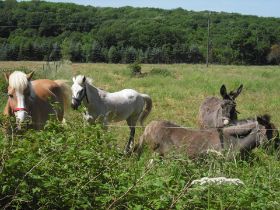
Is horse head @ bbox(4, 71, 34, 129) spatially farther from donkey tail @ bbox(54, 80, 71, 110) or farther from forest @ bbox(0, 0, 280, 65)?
forest @ bbox(0, 0, 280, 65)

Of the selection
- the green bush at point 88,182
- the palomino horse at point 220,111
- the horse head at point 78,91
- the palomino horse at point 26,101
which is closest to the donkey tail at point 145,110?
the palomino horse at point 220,111

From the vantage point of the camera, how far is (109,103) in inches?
362

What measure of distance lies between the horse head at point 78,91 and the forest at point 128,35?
1767 inches

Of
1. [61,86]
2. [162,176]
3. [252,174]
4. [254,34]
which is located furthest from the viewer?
[254,34]

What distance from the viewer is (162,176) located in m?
3.40

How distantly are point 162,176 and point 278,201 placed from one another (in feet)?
2.65

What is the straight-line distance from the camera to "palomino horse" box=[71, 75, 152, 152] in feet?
27.4

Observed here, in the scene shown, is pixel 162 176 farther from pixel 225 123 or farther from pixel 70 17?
pixel 70 17

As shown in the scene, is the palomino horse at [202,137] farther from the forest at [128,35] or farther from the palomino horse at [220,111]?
the forest at [128,35]

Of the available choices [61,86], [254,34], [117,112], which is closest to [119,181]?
[61,86]

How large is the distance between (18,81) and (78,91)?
7.71 ft

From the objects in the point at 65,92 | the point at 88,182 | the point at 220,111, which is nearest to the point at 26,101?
the point at 65,92

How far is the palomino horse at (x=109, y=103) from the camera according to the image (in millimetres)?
8352

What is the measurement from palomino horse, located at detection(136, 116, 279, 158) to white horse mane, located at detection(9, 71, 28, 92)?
5.39ft
